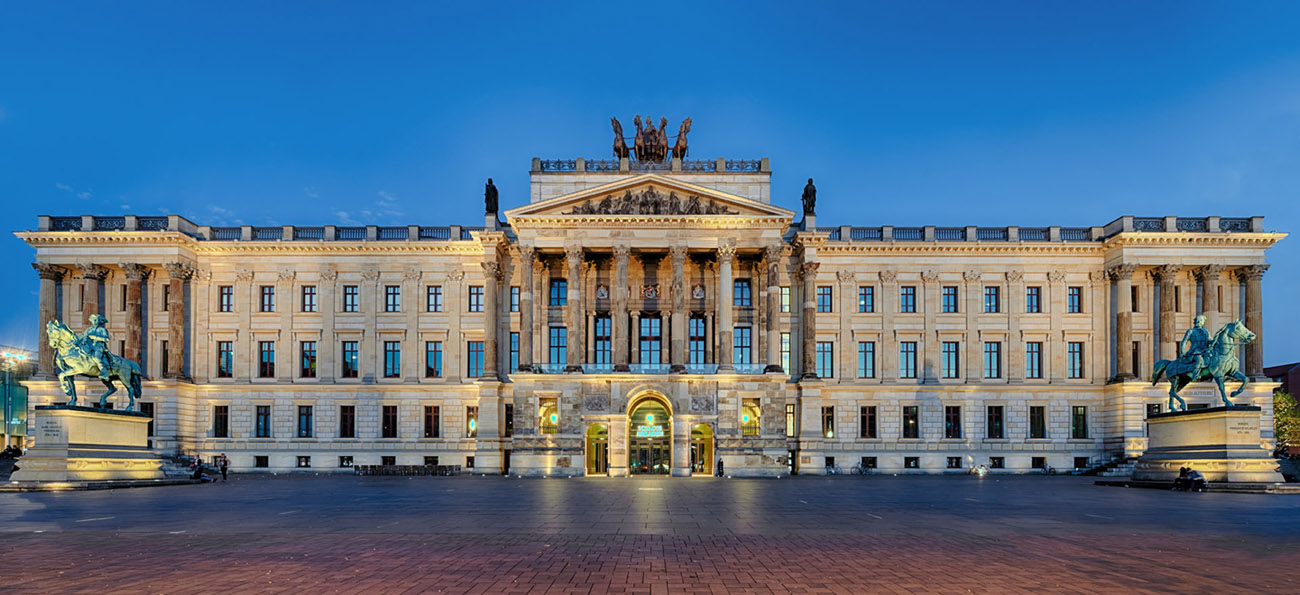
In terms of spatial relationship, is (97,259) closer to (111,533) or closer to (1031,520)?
(111,533)

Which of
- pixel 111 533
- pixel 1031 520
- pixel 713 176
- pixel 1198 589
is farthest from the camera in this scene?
pixel 713 176

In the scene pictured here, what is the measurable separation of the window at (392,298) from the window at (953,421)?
3957cm

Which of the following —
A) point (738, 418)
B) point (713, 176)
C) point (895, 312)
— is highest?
point (713, 176)

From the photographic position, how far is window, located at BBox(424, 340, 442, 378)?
6925cm

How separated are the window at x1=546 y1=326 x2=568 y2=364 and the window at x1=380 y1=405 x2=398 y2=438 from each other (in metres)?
12.1

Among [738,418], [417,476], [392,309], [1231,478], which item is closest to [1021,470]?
[738,418]

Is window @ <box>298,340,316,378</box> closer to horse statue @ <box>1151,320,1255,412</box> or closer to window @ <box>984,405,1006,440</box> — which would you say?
window @ <box>984,405,1006,440</box>

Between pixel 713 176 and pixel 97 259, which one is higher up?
pixel 713 176

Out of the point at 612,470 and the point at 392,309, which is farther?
the point at 392,309

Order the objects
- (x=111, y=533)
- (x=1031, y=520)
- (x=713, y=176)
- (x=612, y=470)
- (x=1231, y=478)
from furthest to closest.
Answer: (x=713, y=176) → (x=612, y=470) → (x=1231, y=478) → (x=1031, y=520) → (x=111, y=533)

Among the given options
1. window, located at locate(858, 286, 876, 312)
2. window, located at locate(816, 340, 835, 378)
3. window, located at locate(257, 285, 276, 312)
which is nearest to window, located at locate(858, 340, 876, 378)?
window, located at locate(816, 340, 835, 378)

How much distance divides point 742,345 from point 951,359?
15.3 metres

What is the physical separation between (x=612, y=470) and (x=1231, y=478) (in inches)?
1298

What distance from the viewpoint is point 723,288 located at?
206 feet
